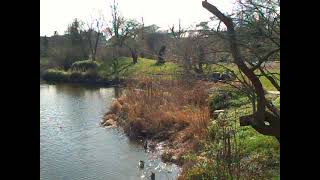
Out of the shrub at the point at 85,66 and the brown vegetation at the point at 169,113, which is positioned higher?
the shrub at the point at 85,66

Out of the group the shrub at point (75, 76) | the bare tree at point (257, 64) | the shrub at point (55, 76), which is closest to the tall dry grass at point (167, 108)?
the bare tree at point (257, 64)

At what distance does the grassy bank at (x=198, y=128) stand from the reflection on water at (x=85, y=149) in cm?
60

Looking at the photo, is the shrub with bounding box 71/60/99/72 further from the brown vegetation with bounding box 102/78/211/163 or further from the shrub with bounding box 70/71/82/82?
the brown vegetation with bounding box 102/78/211/163

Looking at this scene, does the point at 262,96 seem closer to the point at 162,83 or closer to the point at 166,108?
the point at 166,108

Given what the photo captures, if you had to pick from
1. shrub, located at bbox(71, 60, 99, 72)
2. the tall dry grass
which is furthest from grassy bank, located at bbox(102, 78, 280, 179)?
shrub, located at bbox(71, 60, 99, 72)

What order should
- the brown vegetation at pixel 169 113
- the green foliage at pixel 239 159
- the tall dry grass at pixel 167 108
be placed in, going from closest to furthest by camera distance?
the green foliage at pixel 239 159
the brown vegetation at pixel 169 113
the tall dry grass at pixel 167 108

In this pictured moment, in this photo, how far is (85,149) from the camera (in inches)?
375

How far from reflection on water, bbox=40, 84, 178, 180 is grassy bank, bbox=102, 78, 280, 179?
60cm

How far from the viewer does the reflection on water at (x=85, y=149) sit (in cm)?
789

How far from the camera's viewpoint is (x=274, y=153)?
6.27 m

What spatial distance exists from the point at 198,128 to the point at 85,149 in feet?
8.76

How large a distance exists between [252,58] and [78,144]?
19.4 feet

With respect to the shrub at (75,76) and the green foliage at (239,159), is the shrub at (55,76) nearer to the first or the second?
the shrub at (75,76)
